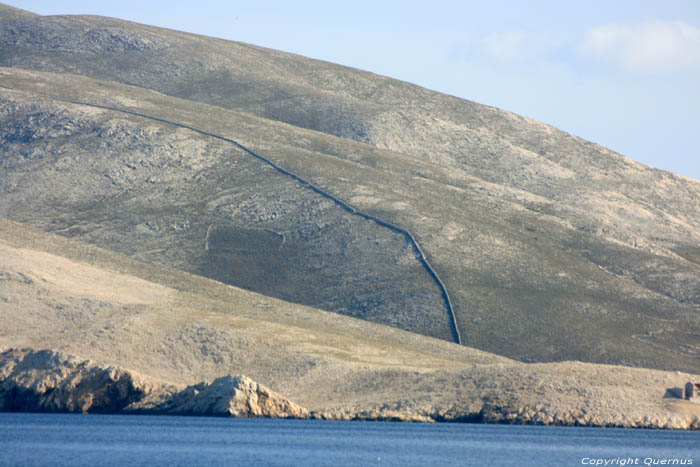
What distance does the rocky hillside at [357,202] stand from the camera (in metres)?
93.4

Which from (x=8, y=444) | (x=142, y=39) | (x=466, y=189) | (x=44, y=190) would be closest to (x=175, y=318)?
(x=8, y=444)

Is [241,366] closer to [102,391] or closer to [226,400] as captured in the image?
[226,400]

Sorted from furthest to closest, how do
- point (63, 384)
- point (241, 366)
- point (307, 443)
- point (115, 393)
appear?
point (241, 366), point (115, 393), point (63, 384), point (307, 443)

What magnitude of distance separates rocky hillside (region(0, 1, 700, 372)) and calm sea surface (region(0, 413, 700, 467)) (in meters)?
33.5

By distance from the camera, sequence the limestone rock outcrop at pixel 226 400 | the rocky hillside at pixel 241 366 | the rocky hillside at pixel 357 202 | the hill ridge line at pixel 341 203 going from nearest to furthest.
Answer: the limestone rock outcrop at pixel 226 400, the rocky hillside at pixel 241 366, the hill ridge line at pixel 341 203, the rocky hillside at pixel 357 202

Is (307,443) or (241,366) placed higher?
(307,443)

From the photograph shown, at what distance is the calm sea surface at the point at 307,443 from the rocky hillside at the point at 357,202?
33.5 m

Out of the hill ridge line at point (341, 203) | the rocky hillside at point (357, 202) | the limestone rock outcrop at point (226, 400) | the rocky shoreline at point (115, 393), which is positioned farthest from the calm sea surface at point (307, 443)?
the rocky hillside at point (357, 202)

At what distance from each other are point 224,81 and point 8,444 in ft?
416

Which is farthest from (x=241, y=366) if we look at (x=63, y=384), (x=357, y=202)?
(x=357, y=202)

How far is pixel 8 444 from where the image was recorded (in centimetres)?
4125

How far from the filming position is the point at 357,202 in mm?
109812

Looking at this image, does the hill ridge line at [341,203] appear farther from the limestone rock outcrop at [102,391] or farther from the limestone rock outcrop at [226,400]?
the limestone rock outcrop at [102,391]

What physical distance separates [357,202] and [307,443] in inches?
2513
